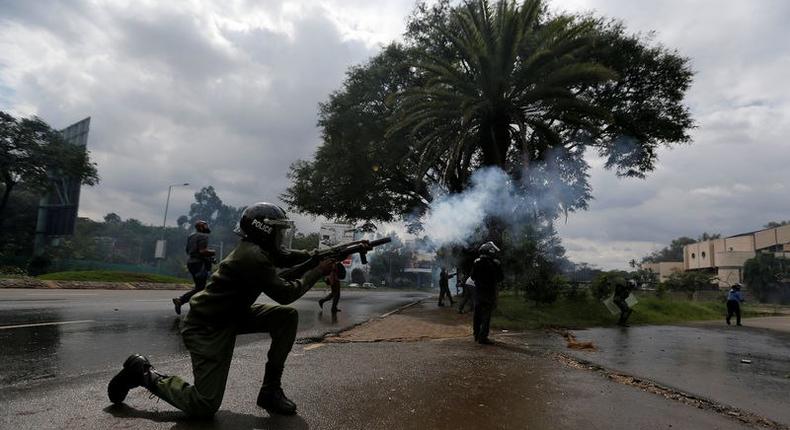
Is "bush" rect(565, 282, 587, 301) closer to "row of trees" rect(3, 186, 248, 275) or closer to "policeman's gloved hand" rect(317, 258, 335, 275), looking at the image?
"policeman's gloved hand" rect(317, 258, 335, 275)

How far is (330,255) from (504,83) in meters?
12.8

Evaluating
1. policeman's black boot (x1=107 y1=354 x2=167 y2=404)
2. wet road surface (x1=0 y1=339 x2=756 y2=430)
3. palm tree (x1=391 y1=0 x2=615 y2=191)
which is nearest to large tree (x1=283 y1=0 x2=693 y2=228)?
palm tree (x1=391 y1=0 x2=615 y2=191)

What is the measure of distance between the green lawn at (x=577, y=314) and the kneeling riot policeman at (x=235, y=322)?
8045 mm

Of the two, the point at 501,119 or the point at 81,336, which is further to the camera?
the point at 501,119

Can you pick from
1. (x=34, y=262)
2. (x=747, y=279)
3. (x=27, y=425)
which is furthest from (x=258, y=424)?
(x=747, y=279)

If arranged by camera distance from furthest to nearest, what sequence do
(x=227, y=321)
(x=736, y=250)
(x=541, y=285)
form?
(x=736, y=250) < (x=541, y=285) < (x=227, y=321)

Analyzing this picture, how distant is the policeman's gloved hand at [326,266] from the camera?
161 inches

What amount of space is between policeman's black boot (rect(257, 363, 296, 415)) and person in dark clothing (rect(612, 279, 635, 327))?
12000mm

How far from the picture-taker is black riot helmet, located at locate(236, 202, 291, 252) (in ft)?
12.5

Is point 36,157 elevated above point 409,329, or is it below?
above

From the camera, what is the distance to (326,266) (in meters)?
4.14

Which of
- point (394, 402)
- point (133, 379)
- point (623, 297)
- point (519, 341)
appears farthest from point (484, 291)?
point (623, 297)

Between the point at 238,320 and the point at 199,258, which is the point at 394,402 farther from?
the point at 199,258

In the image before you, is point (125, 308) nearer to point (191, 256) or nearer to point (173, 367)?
point (191, 256)
